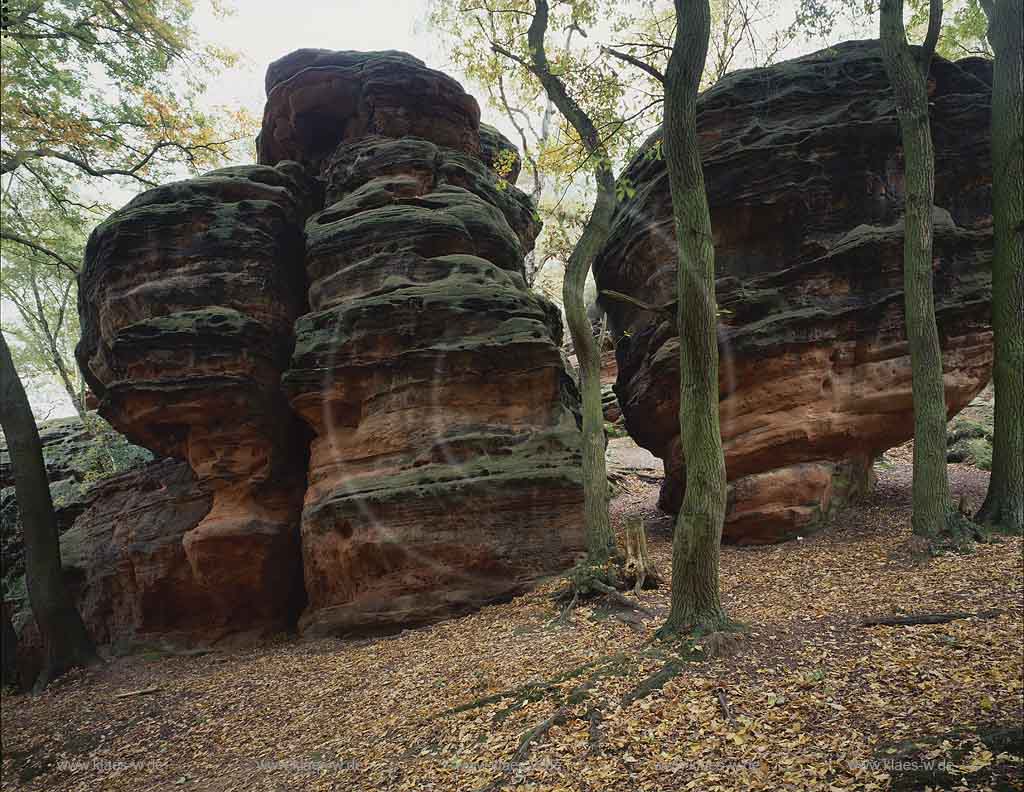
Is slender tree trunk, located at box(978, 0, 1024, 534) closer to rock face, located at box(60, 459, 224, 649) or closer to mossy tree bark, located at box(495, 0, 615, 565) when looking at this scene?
mossy tree bark, located at box(495, 0, 615, 565)

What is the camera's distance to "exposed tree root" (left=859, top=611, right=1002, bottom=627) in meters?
5.14

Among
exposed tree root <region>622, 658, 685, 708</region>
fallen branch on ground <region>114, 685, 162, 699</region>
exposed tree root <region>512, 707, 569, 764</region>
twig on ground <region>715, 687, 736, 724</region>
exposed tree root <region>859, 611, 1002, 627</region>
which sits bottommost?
fallen branch on ground <region>114, 685, 162, 699</region>

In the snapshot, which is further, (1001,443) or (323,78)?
(323,78)

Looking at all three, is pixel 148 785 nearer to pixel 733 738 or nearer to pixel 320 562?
pixel 320 562

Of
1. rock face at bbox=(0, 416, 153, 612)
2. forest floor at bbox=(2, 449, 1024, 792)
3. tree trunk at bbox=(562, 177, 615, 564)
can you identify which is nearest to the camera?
forest floor at bbox=(2, 449, 1024, 792)

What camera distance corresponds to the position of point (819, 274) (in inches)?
435

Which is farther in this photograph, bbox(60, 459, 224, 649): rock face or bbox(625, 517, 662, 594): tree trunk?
bbox(60, 459, 224, 649): rock face

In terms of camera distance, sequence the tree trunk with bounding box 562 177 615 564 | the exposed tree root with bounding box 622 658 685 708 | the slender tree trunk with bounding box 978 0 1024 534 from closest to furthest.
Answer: the exposed tree root with bounding box 622 658 685 708 → the slender tree trunk with bounding box 978 0 1024 534 → the tree trunk with bounding box 562 177 615 564

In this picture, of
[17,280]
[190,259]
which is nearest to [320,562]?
[190,259]

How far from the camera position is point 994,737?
344 centimetres

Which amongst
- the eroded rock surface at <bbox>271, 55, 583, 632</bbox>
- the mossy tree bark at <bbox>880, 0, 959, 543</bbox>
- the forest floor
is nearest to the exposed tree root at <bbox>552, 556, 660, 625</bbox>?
the forest floor

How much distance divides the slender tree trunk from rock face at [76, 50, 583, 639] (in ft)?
20.3

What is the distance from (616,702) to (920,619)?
10.3 feet

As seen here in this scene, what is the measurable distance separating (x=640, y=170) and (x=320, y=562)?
1151 centimetres
